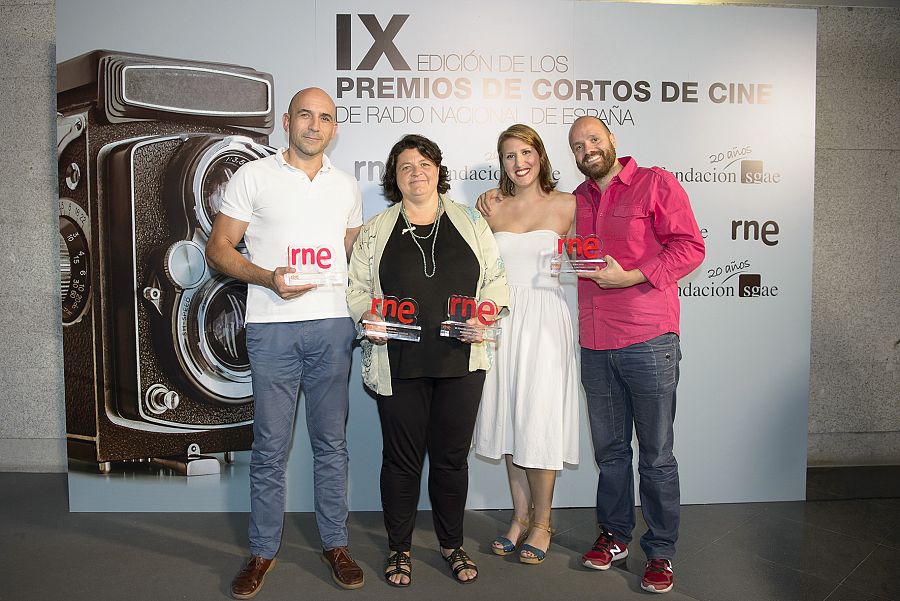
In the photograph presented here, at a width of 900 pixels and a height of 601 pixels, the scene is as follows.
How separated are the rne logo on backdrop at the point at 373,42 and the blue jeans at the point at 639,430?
1764 millimetres

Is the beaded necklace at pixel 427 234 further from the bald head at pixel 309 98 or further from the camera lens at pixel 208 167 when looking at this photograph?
the camera lens at pixel 208 167

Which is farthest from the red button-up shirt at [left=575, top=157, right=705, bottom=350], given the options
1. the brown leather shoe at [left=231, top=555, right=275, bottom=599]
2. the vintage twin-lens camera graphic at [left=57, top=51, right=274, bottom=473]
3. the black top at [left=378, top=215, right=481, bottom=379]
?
the vintage twin-lens camera graphic at [left=57, top=51, right=274, bottom=473]

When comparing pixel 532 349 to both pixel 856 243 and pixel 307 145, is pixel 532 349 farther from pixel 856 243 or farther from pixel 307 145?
pixel 856 243

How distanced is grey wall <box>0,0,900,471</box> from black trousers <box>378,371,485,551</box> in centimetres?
265

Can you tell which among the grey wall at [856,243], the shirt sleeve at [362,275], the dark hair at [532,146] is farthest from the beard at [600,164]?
the grey wall at [856,243]

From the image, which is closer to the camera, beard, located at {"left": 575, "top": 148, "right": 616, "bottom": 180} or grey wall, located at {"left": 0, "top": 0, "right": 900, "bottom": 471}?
beard, located at {"left": 575, "top": 148, "right": 616, "bottom": 180}

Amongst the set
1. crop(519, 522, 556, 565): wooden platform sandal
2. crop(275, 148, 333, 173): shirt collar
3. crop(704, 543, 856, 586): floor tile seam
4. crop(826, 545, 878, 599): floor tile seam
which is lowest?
crop(826, 545, 878, 599): floor tile seam

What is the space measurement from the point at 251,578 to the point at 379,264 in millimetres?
1310

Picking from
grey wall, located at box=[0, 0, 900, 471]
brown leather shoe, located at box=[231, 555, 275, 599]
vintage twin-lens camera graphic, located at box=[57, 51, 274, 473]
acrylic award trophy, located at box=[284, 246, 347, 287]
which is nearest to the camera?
acrylic award trophy, located at box=[284, 246, 347, 287]

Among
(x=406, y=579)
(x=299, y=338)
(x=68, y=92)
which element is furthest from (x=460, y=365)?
(x=68, y=92)

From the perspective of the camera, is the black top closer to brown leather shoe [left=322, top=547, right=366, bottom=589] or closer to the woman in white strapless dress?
the woman in white strapless dress

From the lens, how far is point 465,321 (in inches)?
95.8

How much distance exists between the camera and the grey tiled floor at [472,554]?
8.30 feet

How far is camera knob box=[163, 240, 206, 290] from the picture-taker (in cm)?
324
